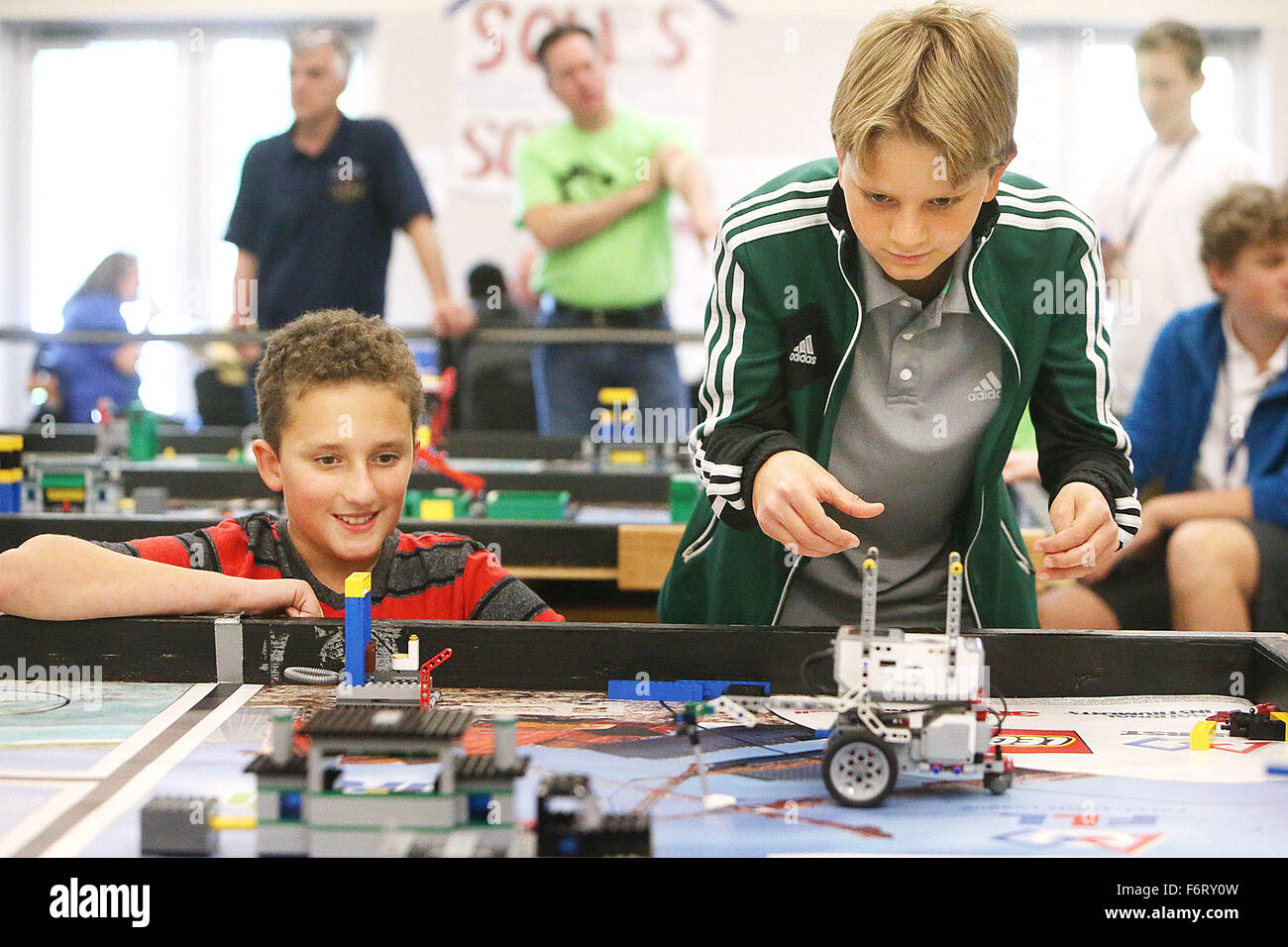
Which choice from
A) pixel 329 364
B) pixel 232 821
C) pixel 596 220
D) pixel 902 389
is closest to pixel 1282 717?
pixel 902 389

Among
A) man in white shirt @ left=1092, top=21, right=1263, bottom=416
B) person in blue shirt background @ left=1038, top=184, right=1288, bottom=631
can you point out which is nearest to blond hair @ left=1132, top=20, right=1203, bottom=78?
man in white shirt @ left=1092, top=21, right=1263, bottom=416

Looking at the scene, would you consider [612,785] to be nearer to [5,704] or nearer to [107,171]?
[5,704]

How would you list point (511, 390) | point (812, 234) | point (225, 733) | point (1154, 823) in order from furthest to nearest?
point (511, 390) → point (812, 234) → point (225, 733) → point (1154, 823)

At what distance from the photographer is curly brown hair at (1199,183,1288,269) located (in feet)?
8.25

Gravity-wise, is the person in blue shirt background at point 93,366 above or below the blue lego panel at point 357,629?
above

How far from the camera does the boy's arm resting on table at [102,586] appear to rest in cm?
134

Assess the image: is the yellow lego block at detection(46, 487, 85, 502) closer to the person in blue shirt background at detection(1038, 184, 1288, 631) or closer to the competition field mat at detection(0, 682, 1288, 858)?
the competition field mat at detection(0, 682, 1288, 858)

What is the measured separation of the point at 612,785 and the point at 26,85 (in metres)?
7.34

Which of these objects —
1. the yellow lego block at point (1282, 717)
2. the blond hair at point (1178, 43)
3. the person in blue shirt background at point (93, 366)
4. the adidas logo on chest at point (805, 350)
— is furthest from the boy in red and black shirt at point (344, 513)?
the person in blue shirt background at point (93, 366)

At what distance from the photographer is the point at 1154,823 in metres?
0.98

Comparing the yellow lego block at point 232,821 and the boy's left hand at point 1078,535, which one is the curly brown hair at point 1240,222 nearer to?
the boy's left hand at point 1078,535

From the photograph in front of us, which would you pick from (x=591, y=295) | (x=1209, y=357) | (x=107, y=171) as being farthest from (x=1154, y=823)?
(x=107, y=171)

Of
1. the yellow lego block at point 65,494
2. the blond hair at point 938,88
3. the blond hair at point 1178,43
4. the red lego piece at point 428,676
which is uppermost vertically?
the blond hair at point 1178,43

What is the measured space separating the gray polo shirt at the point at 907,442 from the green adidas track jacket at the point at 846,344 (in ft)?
0.07
